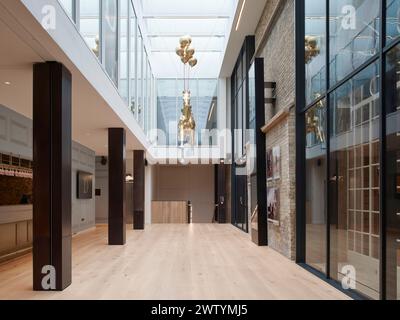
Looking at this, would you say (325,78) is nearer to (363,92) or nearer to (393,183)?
(363,92)

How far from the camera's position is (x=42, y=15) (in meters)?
5.38

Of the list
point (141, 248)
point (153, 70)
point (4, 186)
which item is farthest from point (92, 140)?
point (153, 70)

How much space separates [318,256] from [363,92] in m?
3.55

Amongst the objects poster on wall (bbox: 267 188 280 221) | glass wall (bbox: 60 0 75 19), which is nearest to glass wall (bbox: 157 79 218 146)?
poster on wall (bbox: 267 188 280 221)

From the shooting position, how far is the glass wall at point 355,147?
5.05m

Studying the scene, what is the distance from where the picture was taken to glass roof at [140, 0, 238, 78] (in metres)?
18.9

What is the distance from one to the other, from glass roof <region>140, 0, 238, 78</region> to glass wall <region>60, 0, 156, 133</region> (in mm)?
1610

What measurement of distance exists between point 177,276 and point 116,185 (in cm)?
572

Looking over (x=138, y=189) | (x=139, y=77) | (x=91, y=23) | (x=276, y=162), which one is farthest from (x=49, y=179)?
(x=138, y=189)

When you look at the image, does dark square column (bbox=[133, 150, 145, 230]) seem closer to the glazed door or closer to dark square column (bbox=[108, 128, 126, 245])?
the glazed door

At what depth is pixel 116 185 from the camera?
13008 mm

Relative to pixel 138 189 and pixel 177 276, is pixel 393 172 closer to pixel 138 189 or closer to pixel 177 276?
pixel 177 276

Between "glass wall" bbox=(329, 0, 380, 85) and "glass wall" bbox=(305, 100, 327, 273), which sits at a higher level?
"glass wall" bbox=(329, 0, 380, 85)

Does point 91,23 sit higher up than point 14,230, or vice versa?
point 91,23
